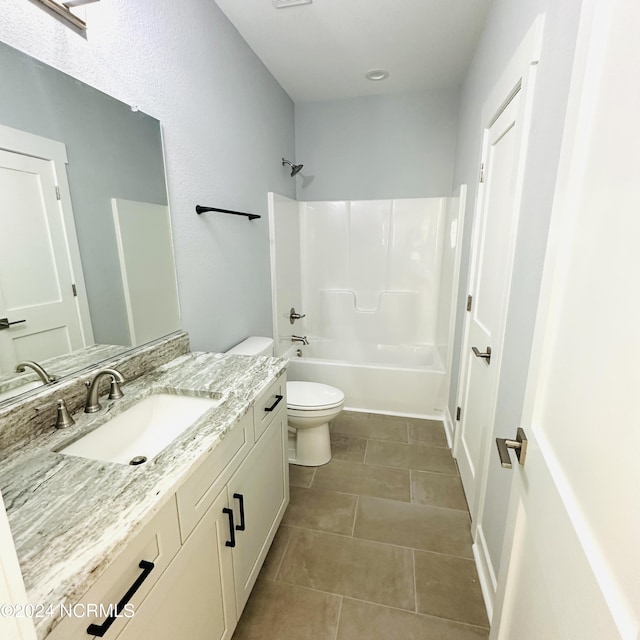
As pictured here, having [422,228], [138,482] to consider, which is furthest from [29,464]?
[422,228]

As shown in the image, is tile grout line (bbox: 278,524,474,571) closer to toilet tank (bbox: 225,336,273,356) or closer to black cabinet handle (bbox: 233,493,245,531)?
black cabinet handle (bbox: 233,493,245,531)

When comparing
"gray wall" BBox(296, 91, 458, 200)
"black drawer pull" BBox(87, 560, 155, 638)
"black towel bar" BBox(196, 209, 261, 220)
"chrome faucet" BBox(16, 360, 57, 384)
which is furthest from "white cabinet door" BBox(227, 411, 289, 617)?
"gray wall" BBox(296, 91, 458, 200)

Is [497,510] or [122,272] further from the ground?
[122,272]

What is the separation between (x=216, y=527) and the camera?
1.03 m

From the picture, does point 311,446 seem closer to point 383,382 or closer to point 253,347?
point 253,347

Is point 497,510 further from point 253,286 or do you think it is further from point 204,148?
point 204,148

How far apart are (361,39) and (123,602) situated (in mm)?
A: 2738

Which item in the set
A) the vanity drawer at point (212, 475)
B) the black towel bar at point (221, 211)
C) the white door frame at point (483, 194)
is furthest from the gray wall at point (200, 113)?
the white door frame at point (483, 194)

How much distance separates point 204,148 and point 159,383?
1203mm

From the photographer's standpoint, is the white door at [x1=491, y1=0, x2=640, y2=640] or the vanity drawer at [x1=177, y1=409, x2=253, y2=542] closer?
the white door at [x1=491, y1=0, x2=640, y2=640]

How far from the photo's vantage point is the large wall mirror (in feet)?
3.10

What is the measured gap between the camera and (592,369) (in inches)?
20.4

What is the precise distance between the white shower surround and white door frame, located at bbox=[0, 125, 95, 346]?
5.31 feet

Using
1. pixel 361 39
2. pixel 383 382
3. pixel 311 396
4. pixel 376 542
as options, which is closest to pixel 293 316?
pixel 383 382
